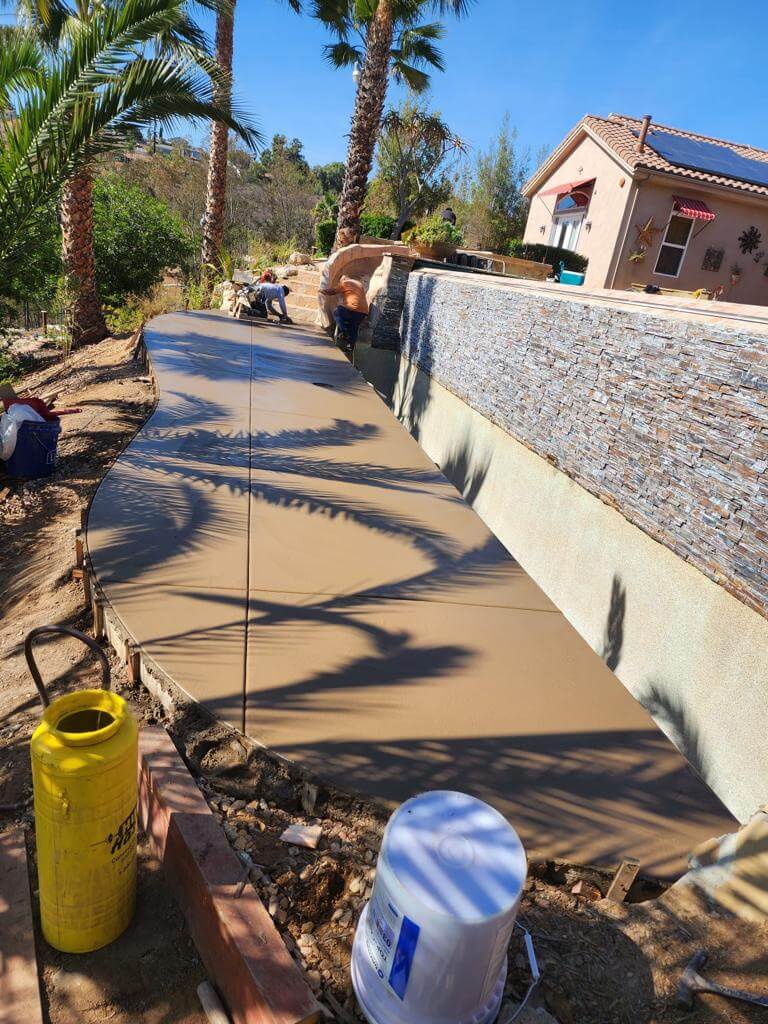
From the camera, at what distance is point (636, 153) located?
62.3ft

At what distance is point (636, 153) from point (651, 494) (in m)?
17.9

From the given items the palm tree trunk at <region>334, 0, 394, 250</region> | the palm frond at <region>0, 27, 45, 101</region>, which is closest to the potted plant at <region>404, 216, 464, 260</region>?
the palm tree trunk at <region>334, 0, 394, 250</region>

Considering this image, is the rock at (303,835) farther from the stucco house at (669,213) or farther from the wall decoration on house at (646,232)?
the wall decoration on house at (646,232)

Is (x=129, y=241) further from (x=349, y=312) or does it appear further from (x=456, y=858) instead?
(x=456, y=858)

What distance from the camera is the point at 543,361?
723 centimetres

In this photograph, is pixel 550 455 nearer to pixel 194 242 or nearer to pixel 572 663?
pixel 572 663

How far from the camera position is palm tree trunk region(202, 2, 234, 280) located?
16.8m

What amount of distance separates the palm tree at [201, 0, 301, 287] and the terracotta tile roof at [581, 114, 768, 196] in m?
9.81

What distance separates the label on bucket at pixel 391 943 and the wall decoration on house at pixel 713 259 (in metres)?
22.1

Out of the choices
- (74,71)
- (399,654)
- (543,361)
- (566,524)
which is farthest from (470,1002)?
(74,71)

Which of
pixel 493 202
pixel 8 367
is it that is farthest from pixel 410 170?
pixel 8 367

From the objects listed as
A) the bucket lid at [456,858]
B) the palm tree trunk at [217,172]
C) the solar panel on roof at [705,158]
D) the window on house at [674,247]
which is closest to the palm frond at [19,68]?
the bucket lid at [456,858]

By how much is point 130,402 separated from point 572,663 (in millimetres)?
7232

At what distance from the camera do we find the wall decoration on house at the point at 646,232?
1910 cm
